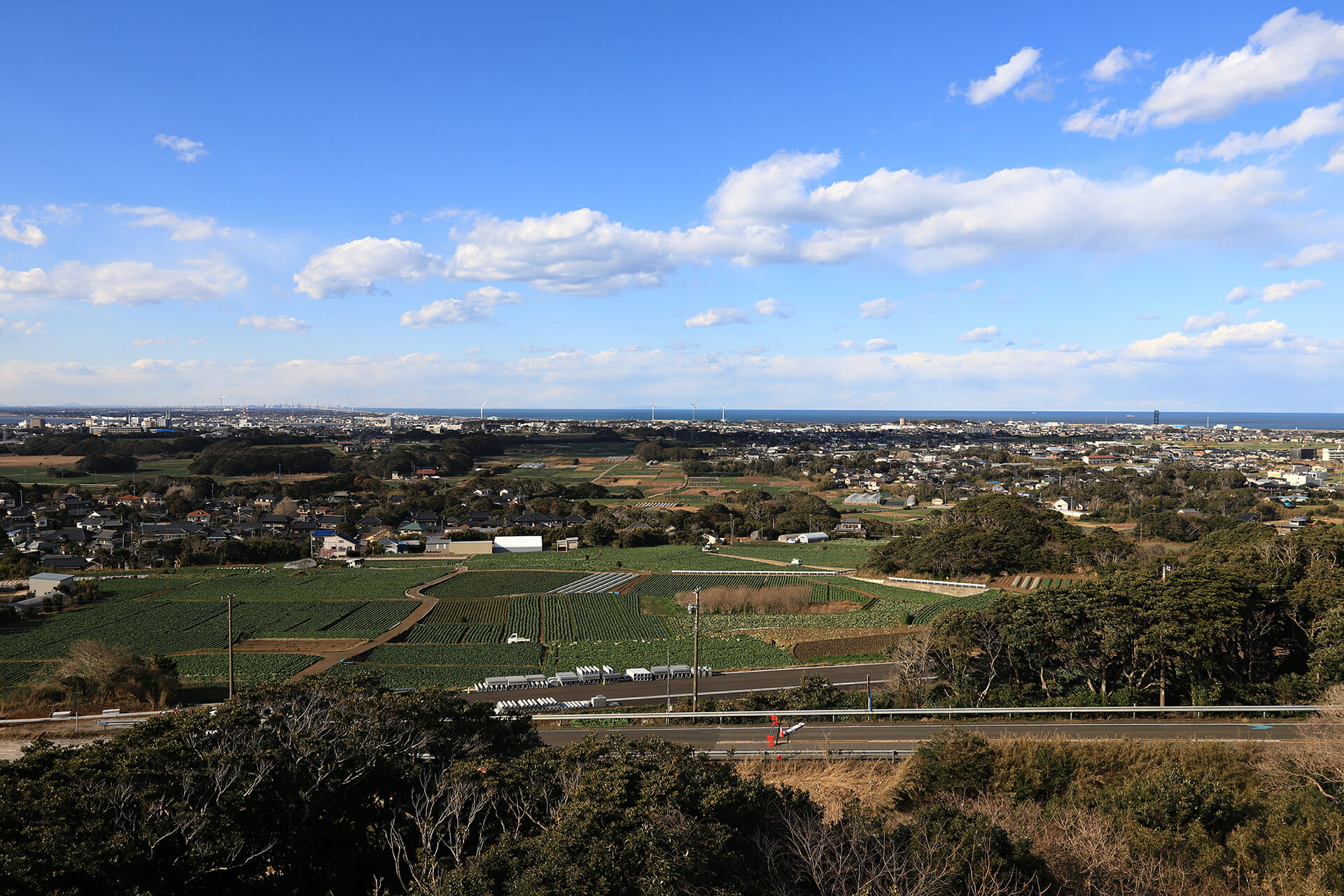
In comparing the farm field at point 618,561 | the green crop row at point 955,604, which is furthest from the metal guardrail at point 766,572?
the green crop row at point 955,604

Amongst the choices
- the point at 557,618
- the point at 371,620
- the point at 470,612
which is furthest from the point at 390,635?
the point at 557,618

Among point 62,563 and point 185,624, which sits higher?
point 62,563

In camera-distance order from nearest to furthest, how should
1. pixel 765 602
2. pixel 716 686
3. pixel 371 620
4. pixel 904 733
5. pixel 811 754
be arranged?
pixel 811 754 → pixel 904 733 → pixel 716 686 → pixel 371 620 → pixel 765 602

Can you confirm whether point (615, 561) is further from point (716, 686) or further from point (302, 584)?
point (716, 686)

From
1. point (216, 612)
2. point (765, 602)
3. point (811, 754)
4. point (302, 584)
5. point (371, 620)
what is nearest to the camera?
point (811, 754)

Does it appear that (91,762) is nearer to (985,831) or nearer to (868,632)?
(985,831)

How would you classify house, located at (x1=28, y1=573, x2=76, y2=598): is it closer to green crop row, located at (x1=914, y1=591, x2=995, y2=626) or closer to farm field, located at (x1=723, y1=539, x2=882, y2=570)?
farm field, located at (x1=723, y1=539, x2=882, y2=570)
